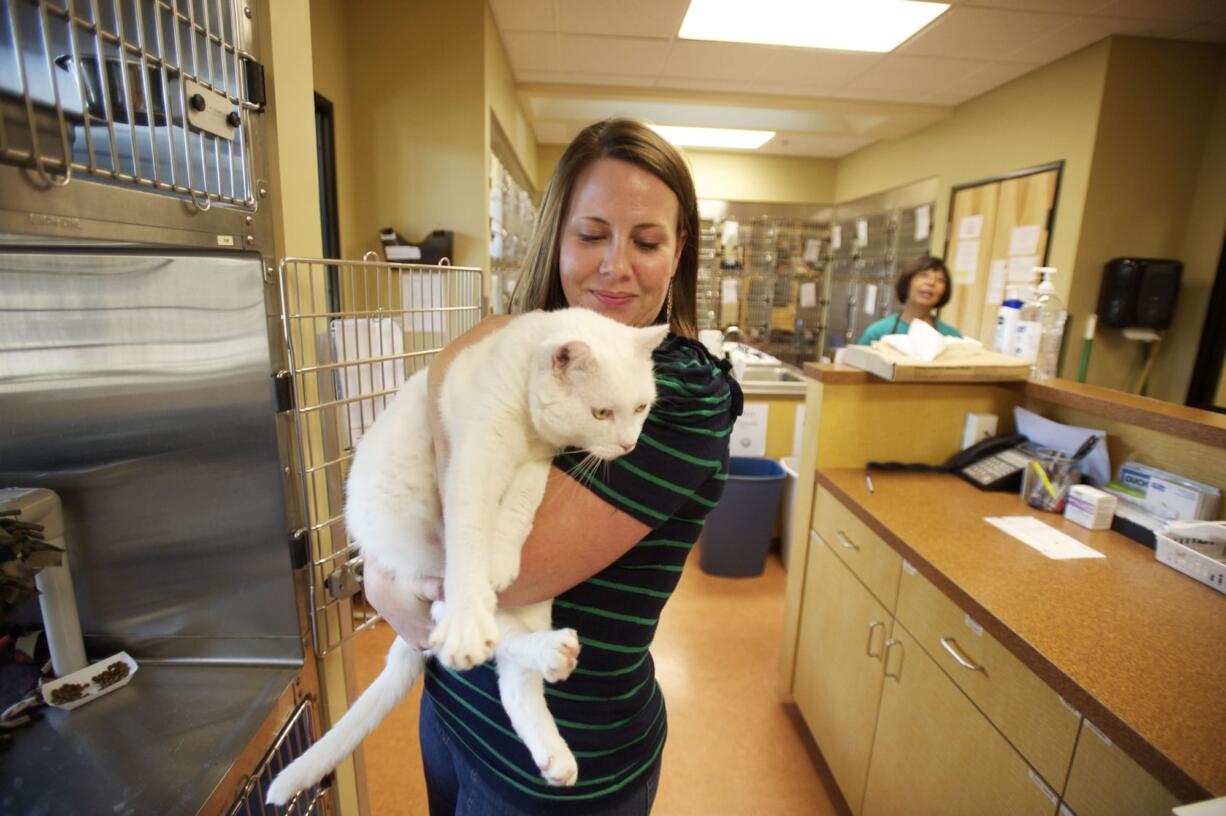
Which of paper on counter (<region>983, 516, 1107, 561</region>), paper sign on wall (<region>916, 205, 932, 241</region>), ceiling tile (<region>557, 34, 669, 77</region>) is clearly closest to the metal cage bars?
paper on counter (<region>983, 516, 1107, 561</region>)

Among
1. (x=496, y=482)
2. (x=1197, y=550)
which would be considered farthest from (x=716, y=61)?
(x=496, y=482)

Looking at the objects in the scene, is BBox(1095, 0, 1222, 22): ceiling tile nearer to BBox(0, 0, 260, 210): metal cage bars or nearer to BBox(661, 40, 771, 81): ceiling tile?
BBox(661, 40, 771, 81): ceiling tile

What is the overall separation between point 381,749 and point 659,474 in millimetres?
1856

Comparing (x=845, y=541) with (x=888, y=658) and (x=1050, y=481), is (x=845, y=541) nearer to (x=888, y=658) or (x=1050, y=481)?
(x=888, y=658)

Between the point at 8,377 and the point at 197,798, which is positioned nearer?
the point at 197,798

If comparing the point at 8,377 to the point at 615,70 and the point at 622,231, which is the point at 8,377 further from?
the point at 615,70

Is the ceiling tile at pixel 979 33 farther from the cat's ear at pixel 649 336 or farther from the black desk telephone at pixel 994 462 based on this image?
the cat's ear at pixel 649 336

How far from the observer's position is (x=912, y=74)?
3.37 meters

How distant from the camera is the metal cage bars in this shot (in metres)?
0.52

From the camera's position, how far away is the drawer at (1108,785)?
0.73m

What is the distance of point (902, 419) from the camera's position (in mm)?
1890

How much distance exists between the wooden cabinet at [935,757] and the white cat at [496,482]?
88cm

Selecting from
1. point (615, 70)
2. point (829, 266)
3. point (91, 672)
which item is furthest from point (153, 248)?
point (829, 266)

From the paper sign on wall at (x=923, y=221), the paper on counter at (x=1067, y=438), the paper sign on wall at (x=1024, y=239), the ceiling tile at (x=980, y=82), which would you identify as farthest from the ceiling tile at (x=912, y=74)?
the paper on counter at (x=1067, y=438)
